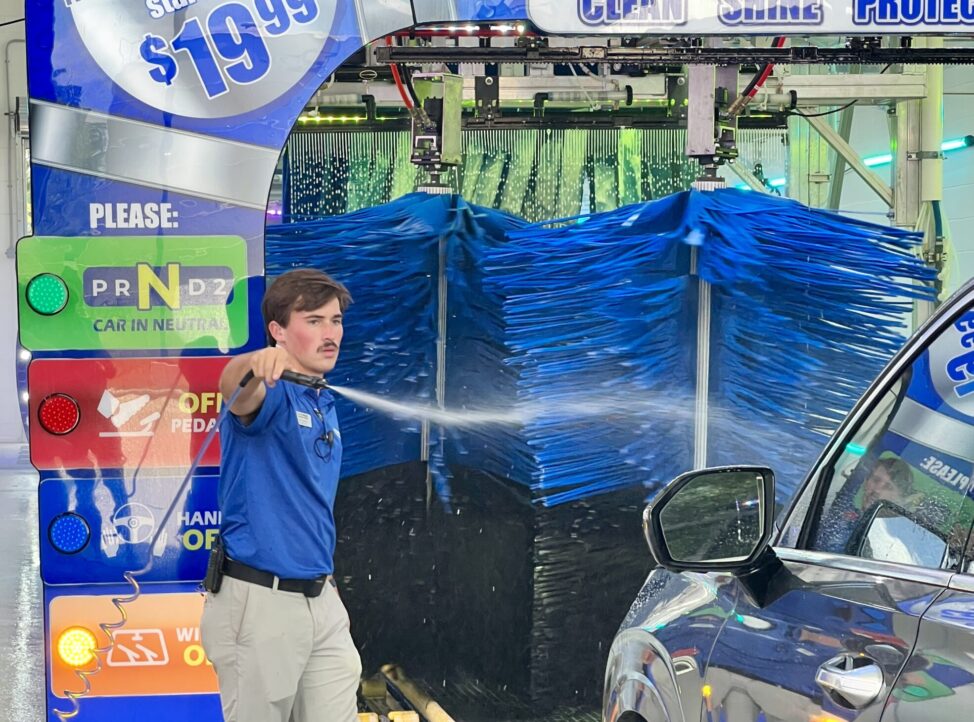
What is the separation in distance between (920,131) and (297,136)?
9.74ft

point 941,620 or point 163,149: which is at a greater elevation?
point 163,149

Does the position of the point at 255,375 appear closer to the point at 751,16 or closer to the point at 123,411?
the point at 123,411

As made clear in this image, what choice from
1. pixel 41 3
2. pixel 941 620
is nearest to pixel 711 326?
pixel 41 3

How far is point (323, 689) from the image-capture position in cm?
386

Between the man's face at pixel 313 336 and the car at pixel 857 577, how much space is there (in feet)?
4.78

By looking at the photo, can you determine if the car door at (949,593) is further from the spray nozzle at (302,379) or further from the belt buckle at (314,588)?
the belt buckle at (314,588)

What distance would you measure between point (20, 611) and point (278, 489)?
5929mm

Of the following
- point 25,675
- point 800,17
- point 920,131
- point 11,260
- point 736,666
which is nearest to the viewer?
point 736,666

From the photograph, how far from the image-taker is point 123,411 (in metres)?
3.81

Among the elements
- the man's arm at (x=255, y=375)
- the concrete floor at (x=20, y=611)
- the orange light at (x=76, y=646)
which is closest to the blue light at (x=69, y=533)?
the orange light at (x=76, y=646)

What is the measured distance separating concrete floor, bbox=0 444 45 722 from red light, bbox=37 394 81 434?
3.09m

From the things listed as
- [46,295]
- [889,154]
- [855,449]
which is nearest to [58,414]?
[46,295]

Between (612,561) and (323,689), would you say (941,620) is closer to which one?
(323,689)

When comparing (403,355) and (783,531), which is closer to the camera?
(783,531)
